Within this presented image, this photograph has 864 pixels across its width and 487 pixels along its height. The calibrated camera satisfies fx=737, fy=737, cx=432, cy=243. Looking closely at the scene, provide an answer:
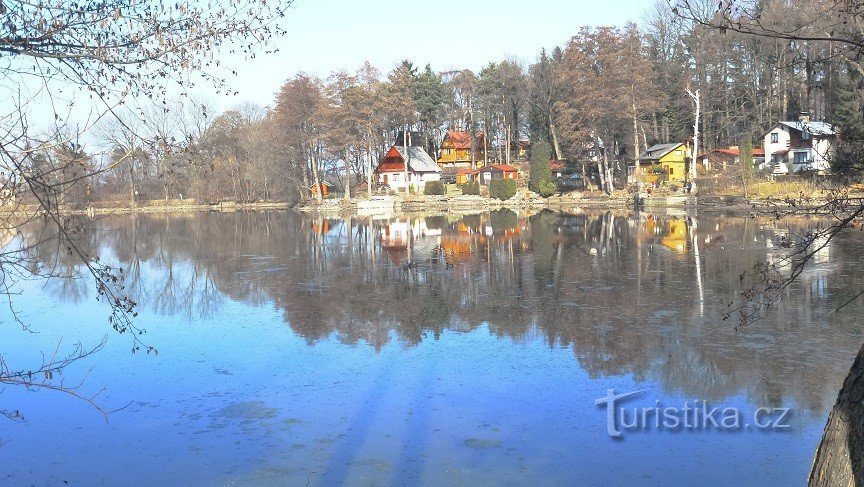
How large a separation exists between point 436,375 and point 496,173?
52789 millimetres

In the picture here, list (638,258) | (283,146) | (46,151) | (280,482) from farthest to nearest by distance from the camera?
(283,146)
(638,258)
(280,482)
(46,151)

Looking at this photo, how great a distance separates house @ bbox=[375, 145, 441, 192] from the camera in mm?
63750

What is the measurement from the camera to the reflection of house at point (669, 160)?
51.5 metres

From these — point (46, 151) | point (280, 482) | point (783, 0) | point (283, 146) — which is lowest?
point (280, 482)

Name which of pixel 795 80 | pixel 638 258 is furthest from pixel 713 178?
pixel 638 258

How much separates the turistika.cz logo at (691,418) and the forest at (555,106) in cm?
2938

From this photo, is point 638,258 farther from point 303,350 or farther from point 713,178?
point 713,178

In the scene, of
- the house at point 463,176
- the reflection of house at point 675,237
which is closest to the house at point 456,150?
the house at point 463,176

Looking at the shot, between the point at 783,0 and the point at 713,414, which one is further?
the point at 783,0

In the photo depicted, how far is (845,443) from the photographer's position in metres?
3.87

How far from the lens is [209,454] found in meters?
7.12

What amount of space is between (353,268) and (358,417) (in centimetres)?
1202

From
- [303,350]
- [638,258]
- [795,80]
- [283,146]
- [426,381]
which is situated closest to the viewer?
[426,381]

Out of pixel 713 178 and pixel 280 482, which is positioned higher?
pixel 713 178
